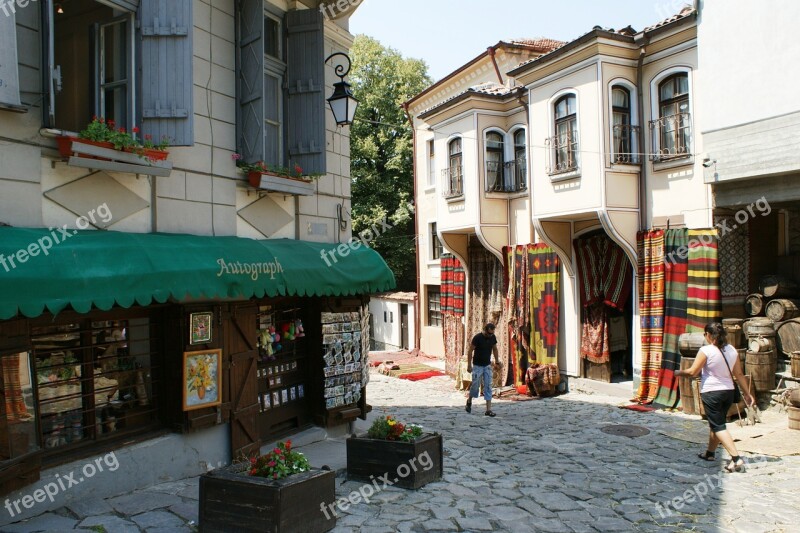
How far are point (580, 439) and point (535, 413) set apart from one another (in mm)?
2818

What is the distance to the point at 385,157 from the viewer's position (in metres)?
31.8

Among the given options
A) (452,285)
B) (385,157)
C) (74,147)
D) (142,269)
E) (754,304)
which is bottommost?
(754,304)

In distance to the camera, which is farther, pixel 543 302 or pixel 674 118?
pixel 543 302

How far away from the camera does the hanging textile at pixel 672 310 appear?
13.0m

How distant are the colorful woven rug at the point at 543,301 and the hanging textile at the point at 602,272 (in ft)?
2.62

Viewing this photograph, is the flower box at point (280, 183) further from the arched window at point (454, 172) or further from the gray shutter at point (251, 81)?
the arched window at point (454, 172)

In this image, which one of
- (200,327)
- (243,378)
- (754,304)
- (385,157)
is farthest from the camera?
(385,157)

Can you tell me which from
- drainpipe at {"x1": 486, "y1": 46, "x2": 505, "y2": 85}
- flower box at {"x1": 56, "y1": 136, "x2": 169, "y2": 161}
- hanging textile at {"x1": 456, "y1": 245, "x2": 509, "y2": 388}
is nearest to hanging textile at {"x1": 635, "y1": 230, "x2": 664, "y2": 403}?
hanging textile at {"x1": 456, "y1": 245, "x2": 509, "y2": 388}

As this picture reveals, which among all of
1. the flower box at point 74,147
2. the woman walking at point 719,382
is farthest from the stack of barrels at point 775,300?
the flower box at point 74,147

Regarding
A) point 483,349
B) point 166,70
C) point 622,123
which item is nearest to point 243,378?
point 166,70

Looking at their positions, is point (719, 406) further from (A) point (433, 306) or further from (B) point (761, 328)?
(A) point (433, 306)

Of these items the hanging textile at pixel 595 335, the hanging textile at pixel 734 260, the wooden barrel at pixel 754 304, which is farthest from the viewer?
the hanging textile at pixel 595 335

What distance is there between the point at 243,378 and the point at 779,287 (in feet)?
34.6

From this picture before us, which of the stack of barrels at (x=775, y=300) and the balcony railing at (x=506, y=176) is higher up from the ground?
the balcony railing at (x=506, y=176)
